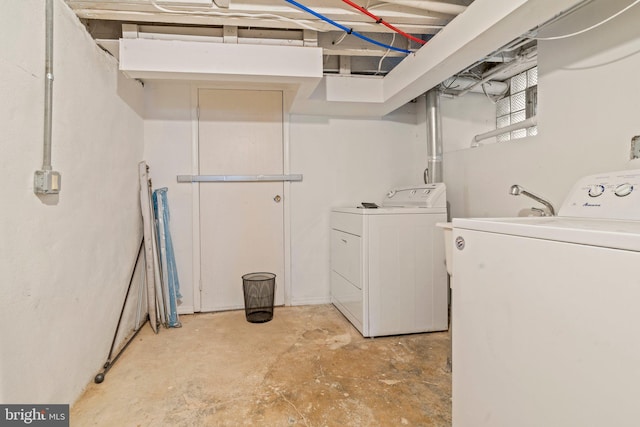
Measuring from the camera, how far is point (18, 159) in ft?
3.85

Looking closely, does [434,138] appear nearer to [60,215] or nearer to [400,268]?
[400,268]

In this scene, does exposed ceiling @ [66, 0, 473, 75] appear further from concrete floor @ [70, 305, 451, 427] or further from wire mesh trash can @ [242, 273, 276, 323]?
concrete floor @ [70, 305, 451, 427]

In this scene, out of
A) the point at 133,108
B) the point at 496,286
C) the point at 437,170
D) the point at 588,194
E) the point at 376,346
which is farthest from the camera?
the point at 437,170

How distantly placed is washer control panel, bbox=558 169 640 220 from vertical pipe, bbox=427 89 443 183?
1388mm

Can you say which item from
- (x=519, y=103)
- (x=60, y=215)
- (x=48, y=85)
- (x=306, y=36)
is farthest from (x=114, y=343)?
(x=519, y=103)

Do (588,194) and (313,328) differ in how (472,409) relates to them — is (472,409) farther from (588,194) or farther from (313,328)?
(313,328)

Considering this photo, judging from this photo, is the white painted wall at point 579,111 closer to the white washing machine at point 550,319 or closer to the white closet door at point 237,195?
the white washing machine at point 550,319

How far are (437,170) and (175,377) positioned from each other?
2341 mm

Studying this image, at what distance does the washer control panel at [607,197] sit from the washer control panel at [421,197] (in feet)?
3.29

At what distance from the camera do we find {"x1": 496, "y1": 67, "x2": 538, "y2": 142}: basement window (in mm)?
2500

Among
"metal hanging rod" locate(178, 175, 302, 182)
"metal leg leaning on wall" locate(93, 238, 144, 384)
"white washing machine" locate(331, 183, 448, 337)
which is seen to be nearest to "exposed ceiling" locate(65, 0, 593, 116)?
"metal hanging rod" locate(178, 175, 302, 182)

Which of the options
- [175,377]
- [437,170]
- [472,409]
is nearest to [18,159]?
[175,377]

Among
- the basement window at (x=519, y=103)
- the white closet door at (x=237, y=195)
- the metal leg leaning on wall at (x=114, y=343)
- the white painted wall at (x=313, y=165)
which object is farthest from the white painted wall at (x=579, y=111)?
the metal leg leaning on wall at (x=114, y=343)

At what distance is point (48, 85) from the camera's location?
1328 millimetres
